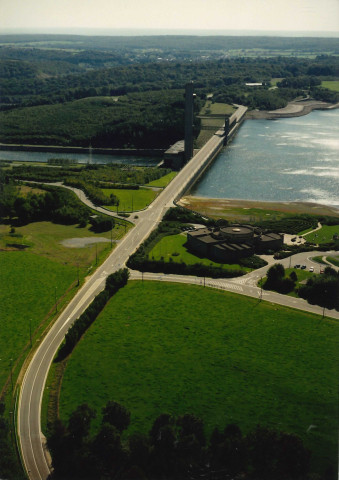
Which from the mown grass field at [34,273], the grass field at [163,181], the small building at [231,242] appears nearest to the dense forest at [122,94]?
the grass field at [163,181]

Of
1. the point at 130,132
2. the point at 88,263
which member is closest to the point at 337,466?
the point at 88,263

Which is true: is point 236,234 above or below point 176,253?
above

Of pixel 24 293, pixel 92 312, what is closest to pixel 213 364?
pixel 92 312

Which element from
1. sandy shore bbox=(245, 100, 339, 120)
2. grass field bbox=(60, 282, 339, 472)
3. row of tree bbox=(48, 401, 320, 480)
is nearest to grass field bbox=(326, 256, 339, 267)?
grass field bbox=(60, 282, 339, 472)

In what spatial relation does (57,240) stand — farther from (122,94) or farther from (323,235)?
(122,94)

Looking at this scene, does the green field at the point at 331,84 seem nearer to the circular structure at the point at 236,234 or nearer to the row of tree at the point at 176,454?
the circular structure at the point at 236,234

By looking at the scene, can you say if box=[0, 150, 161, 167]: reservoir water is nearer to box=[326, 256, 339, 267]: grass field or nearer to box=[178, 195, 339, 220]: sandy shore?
box=[178, 195, 339, 220]: sandy shore
